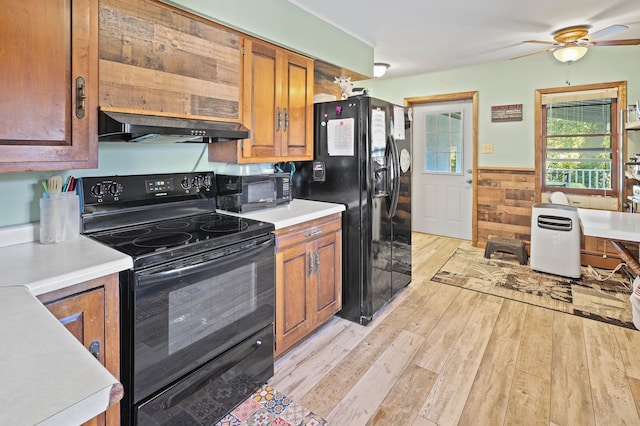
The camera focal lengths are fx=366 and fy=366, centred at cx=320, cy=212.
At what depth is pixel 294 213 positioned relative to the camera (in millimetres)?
2326

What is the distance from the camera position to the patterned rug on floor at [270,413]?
69.7 inches

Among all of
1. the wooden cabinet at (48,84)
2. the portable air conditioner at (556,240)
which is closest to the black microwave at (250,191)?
the wooden cabinet at (48,84)

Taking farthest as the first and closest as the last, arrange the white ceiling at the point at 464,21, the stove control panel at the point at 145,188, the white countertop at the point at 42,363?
the white ceiling at the point at 464,21
the stove control panel at the point at 145,188
the white countertop at the point at 42,363

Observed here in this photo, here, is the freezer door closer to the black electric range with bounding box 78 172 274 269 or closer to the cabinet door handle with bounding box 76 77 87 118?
the black electric range with bounding box 78 172 274 269

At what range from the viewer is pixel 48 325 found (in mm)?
824

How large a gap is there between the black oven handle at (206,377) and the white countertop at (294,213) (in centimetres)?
68

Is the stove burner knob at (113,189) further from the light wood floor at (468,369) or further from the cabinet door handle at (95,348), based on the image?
the light wood floor at (468,369)

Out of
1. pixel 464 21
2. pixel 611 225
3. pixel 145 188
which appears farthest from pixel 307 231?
pixel 464 21

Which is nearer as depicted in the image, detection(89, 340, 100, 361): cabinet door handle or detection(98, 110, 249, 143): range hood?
detection(89, 340, 100, 361): cabinet door handle

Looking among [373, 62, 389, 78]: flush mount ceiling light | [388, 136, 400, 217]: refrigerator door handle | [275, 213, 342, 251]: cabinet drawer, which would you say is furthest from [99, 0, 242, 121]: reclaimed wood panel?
[373, 62, 389, 78]: flush mount ceiling light

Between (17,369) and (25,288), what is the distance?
574 millimetres

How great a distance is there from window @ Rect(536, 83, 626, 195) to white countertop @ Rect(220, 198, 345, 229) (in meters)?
3.16


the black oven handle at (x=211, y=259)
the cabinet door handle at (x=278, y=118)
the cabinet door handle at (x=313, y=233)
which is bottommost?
the black oven handle at (x=211, y=259)

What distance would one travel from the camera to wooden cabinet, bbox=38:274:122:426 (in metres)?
1.24
